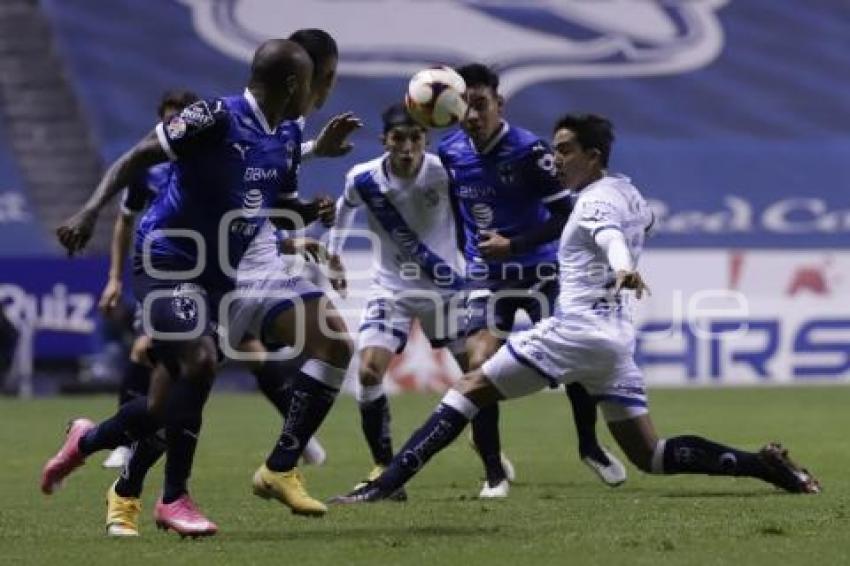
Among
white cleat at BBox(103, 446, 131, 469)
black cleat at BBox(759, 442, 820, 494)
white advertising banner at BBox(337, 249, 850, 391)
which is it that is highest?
black cleat at BBox(759, 442, 820, 494)

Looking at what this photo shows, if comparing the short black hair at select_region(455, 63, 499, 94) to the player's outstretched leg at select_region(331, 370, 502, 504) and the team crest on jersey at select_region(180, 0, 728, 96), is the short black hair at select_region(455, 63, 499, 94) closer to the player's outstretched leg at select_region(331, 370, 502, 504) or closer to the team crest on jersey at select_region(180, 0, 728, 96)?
the player's outstretched leg at select_region(331, 370, 502, 504)

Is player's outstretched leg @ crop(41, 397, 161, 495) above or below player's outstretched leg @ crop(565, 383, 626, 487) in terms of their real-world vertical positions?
above

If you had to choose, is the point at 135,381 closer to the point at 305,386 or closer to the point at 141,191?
the point at 141,191

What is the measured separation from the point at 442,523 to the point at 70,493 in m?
2.91

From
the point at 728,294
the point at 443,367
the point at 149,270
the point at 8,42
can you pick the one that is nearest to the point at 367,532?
the point at 149,270

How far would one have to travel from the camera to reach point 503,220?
11430mm

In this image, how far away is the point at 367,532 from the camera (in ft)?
27.7

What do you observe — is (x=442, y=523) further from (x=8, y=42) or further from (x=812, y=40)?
(x=812, y=40)

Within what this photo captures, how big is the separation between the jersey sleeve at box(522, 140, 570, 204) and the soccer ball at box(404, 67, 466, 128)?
68 cm

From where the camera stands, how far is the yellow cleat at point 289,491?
347 inches

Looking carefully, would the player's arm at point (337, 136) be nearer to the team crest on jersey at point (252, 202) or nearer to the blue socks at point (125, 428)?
the team crest on jersey at point (252, 202)

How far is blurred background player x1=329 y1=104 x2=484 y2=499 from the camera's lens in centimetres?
1176

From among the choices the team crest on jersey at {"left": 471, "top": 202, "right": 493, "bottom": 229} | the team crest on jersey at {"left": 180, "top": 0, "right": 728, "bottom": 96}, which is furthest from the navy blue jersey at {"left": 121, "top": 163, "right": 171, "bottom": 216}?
the team crest on jersey at {"left": 180, "top": 0, "right": 728, "bottom": 96}

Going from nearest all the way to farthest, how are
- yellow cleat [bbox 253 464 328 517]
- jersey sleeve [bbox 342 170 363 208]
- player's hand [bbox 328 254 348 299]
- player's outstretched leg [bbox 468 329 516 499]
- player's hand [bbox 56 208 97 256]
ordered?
1. player's hand [bbox 56 208 97 256]
2. yellow cleat [bbox 253 464 328 517]
3. player's outstretched leg [bbox 468 329 516 499]
4. player's hand [bbox 328 254 348 299]
5. jersey sleeve [bbox 342 170 363 208]
